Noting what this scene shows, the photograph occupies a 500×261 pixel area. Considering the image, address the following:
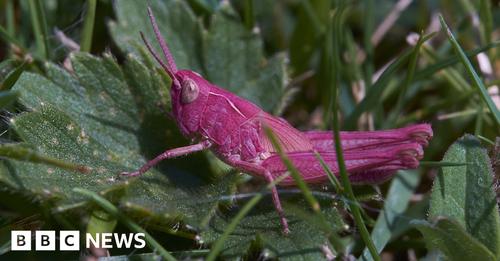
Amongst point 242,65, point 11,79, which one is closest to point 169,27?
point 242,65

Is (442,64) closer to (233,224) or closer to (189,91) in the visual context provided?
(189,91)

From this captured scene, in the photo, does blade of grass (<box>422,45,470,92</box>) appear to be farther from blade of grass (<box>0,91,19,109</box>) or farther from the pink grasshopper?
blade of grass (<box>0,91,19,109</box>)

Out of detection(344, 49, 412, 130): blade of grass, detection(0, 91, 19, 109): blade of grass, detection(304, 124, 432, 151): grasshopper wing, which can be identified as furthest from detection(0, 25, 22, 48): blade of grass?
detection(344, 49, 412, 130): blade of grass

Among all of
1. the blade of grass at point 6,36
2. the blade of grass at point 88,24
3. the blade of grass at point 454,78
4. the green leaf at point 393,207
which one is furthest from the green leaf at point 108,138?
the blade of grass at point 454,78

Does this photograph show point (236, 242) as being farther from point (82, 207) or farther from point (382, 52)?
point (382, 52)

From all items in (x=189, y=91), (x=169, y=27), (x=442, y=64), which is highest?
(x=169, y=27)

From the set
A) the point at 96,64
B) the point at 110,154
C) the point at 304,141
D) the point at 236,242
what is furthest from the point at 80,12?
the point at 236,242

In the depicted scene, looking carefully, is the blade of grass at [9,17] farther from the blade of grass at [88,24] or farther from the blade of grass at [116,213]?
the blade of grass at [116,213]
